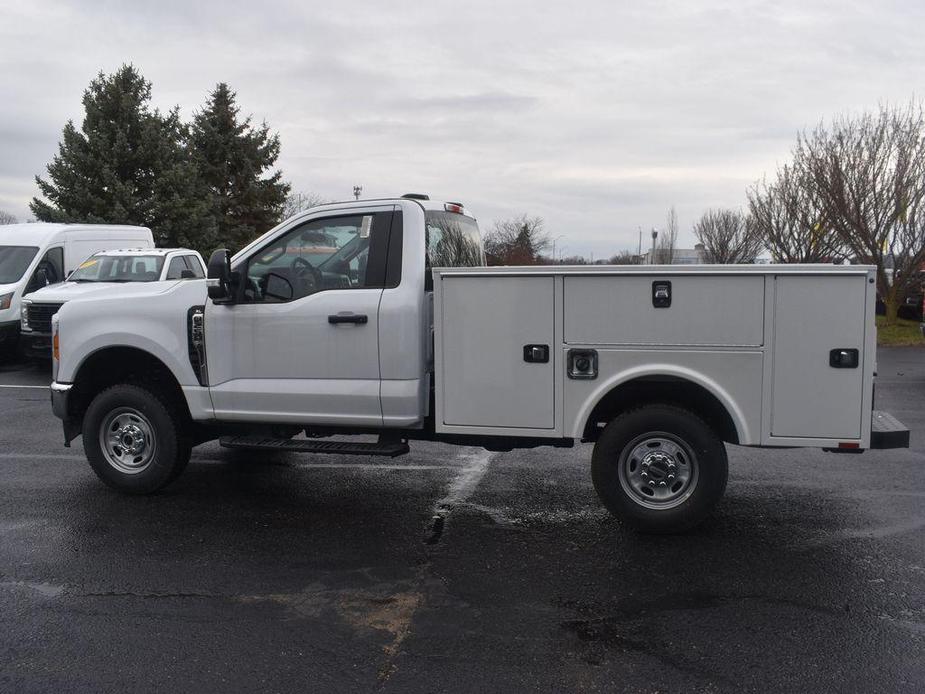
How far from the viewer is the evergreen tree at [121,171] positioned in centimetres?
2814

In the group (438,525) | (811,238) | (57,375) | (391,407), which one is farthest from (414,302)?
(811,238)

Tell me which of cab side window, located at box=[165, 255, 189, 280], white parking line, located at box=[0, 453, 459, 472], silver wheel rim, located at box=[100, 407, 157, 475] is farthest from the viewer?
cab side window, located at box=[165, 255, 189, 280]

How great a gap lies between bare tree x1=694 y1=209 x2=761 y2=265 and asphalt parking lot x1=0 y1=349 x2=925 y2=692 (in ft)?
138

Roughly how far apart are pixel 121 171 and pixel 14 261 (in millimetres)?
14794

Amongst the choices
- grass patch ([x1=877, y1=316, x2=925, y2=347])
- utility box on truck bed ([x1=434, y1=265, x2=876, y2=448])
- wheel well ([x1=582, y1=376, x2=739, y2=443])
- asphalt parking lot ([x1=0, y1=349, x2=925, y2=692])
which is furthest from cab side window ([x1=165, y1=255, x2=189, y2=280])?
Result: grass patch ([x1=877, y1=316, x2=925, y2=347])

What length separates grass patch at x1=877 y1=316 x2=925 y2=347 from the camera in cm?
1965

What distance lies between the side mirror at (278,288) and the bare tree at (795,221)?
23.0 metres

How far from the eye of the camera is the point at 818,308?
509cm

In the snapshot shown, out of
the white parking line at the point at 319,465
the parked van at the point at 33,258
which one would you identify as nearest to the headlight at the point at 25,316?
the parked van at the point at 33,258

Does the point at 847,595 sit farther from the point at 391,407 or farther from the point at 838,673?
the point at 391,407

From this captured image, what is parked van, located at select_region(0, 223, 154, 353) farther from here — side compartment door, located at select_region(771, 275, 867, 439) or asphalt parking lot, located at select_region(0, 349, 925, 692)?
side compartment door, located at select_region(771, 275, 867, 439)

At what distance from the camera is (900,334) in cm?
2117

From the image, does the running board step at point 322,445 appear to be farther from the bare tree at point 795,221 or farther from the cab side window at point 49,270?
the bare tree at point 795,221

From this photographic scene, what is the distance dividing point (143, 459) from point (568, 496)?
10.8 feet
